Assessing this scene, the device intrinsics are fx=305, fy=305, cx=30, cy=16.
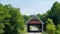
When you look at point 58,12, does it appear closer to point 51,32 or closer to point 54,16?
point 54,16

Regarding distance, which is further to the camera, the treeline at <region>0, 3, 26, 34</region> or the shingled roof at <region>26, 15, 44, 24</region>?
the shingled roof at <region>26, 15, 44, 24</region>

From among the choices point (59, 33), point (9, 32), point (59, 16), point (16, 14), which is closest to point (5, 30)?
point (9, 32)

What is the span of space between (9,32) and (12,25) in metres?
1.41

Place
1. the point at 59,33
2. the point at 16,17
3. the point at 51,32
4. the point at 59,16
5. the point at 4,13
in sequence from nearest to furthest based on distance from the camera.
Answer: the point at 59,33
the point at 51,32
the point at 4,13
the point at 16,17
the point at 59,16

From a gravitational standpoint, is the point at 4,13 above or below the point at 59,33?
above

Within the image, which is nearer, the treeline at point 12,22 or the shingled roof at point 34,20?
the treeline at point 12,22

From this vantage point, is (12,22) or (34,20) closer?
(12,22)

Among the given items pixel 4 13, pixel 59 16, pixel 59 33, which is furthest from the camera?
pixel 59 16

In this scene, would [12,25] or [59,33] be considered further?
[12,25]

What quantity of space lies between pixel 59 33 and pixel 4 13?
13735 millimetres

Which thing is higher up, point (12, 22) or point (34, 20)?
point (34, 20)

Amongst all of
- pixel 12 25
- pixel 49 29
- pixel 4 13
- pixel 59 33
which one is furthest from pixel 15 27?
pixel 59 33

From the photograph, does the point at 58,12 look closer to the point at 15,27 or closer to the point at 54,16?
the point at 54,16

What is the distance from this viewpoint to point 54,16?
8856 cm
